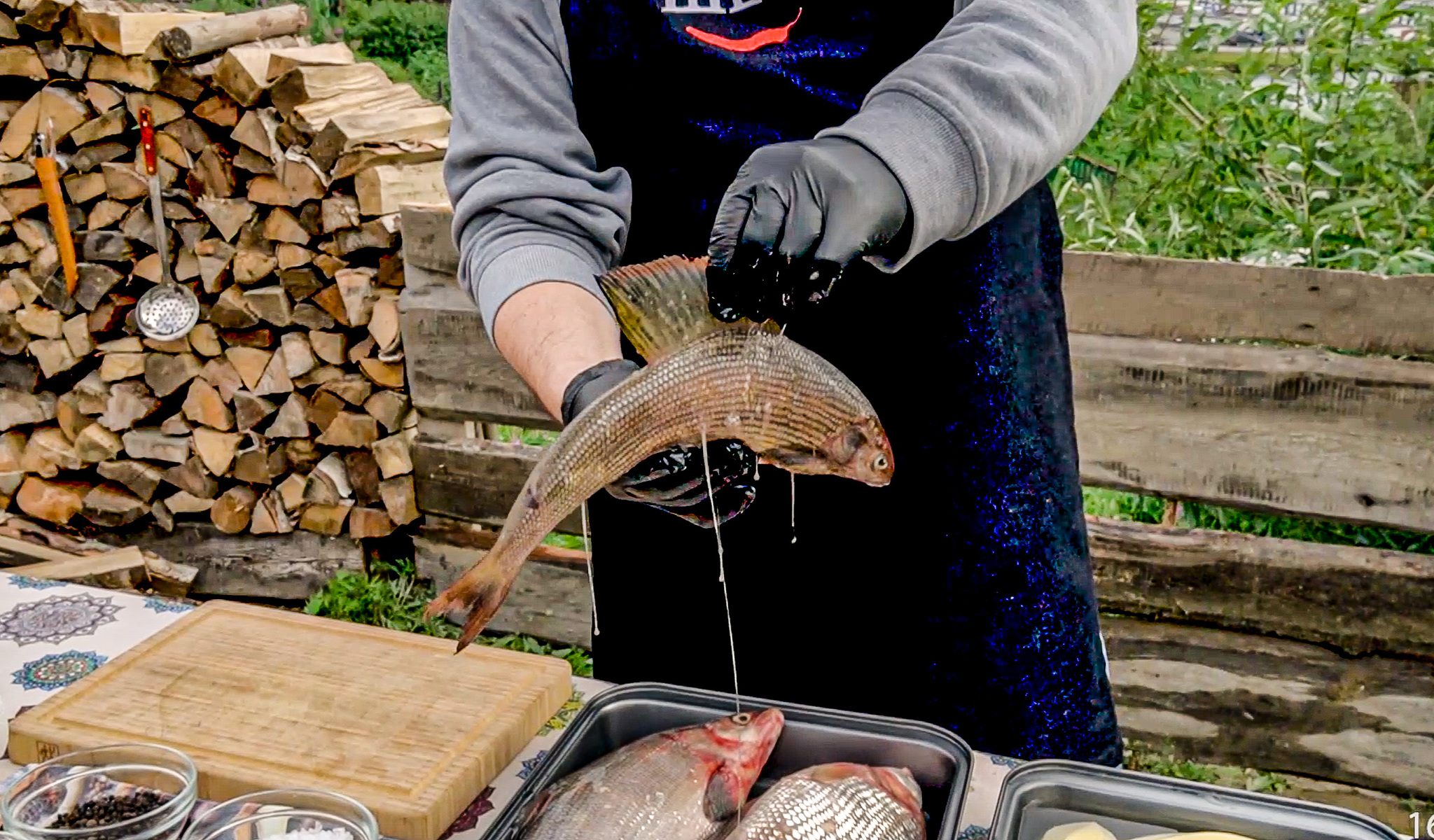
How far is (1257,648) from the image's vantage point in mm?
3320

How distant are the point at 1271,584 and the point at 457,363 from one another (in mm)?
2434

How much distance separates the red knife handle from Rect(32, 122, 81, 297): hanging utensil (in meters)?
0.43

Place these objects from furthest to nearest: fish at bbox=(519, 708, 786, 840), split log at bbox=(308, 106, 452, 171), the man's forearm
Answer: split log at bbox=(308, 106, 452, 171), the man's forearm, fish at bbox=(519, 708, 786, 840)

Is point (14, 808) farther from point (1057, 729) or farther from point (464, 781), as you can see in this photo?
point (1057, 729)

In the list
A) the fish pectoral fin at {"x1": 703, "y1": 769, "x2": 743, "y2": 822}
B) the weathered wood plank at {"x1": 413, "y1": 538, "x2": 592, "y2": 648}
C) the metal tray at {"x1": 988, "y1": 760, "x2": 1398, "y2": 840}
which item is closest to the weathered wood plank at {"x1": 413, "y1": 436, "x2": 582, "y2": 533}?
the weathered wood plank at {"x1": 413, "y1": 538, "x2": 592, "y2": 648}

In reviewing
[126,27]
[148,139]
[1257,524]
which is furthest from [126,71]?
[1257,524]

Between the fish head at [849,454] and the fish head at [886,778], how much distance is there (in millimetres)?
400

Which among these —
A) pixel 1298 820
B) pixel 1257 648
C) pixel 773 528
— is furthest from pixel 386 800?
pixel 1257 648

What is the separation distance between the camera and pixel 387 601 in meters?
4.41

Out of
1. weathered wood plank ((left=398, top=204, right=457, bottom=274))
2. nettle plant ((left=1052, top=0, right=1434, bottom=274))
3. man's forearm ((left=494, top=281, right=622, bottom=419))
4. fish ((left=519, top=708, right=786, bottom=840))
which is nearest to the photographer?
fish ((left=519, top=708, right=786, bottom=840))

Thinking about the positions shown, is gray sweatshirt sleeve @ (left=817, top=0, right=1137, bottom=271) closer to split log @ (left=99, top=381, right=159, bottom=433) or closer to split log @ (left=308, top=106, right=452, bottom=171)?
split log @ (left=308, top=106, right=452, bottom=171)

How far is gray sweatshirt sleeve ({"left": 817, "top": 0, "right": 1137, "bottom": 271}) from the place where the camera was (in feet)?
5.37

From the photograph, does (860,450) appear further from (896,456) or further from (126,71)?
(126,71)

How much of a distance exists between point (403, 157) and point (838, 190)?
276cm
